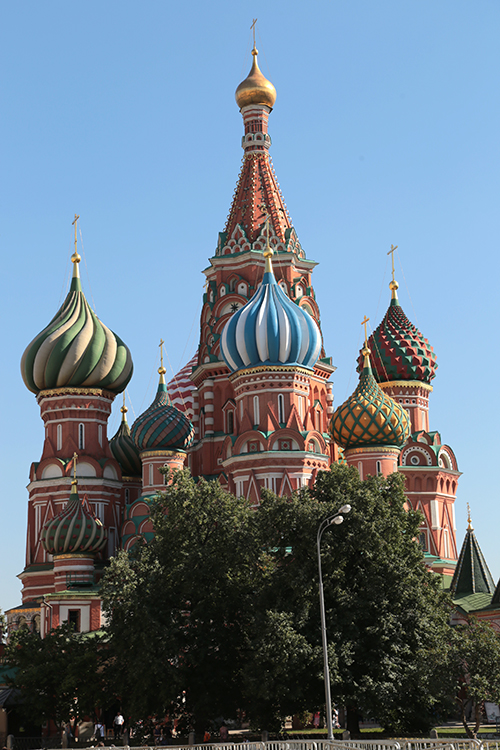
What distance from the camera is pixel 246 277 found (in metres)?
46.4

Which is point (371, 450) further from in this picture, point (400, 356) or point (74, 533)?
Result: point (74, 533)

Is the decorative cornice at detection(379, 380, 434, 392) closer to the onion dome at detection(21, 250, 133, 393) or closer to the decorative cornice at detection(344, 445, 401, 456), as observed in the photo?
the decorative cornice at detection(344, 445, 401, 456)

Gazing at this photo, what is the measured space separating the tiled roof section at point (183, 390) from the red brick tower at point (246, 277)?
245cm

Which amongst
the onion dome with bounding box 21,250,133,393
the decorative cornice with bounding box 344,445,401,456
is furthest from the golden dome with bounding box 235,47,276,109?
the decorative cornice with bounding box 344,445,401,456

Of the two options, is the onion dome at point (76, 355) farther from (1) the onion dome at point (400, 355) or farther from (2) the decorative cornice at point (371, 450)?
(1) the onion dome at point (400, 355)

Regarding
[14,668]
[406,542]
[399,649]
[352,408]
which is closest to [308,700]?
[399,649]

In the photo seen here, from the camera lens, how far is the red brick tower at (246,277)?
147 ft

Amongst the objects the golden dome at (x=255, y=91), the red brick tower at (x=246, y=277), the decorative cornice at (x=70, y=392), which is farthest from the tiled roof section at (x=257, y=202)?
the decorative cornice at (x=70, y=392)

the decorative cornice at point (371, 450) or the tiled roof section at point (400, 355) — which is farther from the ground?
the tiled roof section at point (400, 355)

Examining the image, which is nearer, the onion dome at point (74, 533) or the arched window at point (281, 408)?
the arched window at point (281, 408)

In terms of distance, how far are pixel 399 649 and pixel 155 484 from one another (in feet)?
61.6

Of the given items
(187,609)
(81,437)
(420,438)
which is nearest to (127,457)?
(81,437)

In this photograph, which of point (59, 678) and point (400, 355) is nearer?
point (59, 678)

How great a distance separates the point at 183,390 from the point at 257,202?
11707 millimetres
